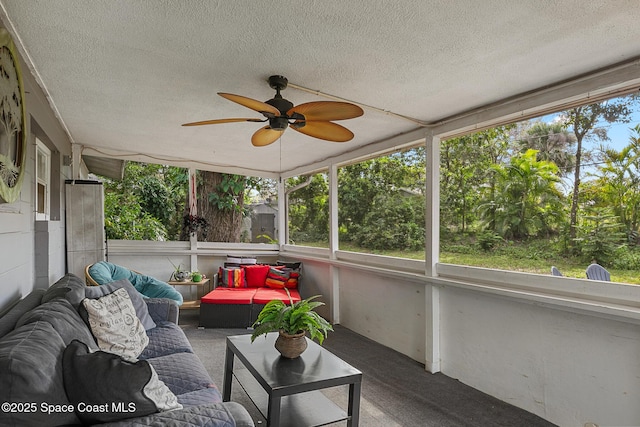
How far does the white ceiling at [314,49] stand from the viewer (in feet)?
5.49

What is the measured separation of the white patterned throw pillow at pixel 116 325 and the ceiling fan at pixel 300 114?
1232 millimetres

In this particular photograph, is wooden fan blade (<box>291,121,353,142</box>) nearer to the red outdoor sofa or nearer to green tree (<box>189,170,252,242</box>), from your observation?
the red outdoor sofa

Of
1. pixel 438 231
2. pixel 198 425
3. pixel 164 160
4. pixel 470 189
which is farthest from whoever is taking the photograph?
pixel 164 160

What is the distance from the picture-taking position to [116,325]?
7.34 feet

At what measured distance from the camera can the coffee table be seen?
193 cm

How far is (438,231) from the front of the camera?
3432 millimetres

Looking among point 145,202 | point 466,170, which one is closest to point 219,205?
point 145,202

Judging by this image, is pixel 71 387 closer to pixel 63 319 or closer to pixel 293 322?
pixel 63 319

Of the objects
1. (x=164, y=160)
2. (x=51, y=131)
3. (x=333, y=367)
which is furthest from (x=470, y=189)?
(x=164, y=160)

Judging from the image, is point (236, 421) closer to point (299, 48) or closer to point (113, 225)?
point (299, 48)

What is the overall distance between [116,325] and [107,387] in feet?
3.56

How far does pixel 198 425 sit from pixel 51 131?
3.14 metres

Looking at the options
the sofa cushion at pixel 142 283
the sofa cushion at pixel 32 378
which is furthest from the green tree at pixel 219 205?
the sofa cushion at pixel 32 378

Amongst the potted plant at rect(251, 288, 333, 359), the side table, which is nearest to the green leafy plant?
the potted plant at rect(251, 288, 333, 359)
